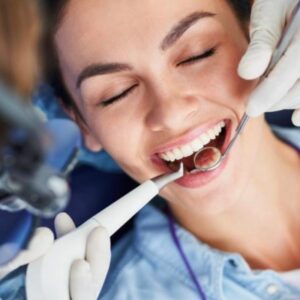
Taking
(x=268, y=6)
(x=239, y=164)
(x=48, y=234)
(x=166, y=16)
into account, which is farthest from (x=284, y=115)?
(x=48, y=234)

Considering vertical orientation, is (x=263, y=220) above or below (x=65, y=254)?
below

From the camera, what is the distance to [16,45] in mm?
390

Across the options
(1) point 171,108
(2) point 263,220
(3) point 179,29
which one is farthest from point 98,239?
(2) point 263,220

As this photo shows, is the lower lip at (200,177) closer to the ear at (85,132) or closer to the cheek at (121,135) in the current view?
the cheek at (121,135)

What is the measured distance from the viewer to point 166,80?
33.7 inches

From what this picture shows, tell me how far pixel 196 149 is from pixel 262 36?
0.22m

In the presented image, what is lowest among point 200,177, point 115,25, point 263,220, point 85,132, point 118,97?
point 263,220

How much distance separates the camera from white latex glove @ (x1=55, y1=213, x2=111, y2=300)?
735 mm

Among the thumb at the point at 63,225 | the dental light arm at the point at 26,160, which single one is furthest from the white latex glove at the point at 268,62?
the dental light arm at the point at 26,160

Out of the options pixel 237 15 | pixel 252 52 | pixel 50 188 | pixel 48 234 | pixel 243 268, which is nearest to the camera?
pixel 50 188

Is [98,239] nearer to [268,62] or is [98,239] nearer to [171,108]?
[171,108]

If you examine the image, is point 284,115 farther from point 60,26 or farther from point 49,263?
point 49,263

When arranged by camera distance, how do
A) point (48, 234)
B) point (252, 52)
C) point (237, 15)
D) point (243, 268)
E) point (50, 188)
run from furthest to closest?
1. point (243, 268)
2. point (237, 15)
3. point (252, 52)
4. point (48, 234)
5. point (50, 188)

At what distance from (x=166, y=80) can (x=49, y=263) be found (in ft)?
1.08
